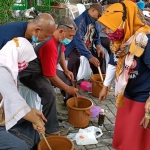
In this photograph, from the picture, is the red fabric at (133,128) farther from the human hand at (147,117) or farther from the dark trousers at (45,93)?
the dark trousers at (45,93)

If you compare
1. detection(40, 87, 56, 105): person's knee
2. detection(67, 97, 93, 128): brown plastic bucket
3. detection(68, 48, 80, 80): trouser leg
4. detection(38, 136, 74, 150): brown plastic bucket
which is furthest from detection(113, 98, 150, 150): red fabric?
detection(68, 48, 80, 80): trouser leg

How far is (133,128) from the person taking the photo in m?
2.23

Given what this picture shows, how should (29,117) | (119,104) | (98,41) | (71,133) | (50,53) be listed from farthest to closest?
(98,41) → (71,133) → (50,53) → (119,104) → (29,117)

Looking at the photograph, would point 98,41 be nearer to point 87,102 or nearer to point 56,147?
point 87,102

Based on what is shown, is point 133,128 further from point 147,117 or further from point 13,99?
point 13,99

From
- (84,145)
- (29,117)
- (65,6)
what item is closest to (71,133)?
(84,145)

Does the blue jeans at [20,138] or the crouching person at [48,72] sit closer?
the blue jeans at [20,138]

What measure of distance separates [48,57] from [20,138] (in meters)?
1.04

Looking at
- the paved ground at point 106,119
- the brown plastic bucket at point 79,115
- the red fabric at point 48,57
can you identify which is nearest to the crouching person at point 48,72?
the red fabric at point 48,57

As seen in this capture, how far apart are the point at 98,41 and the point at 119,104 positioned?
258cm

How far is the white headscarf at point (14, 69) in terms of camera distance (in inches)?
68.7

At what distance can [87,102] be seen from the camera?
3418 mm

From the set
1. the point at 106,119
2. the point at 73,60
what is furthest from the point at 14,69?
the point at 73,60

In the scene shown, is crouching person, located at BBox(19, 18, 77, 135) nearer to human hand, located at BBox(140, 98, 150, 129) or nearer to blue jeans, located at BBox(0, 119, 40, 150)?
blue jeans, located at BBox(0, 119, 40, 150)
